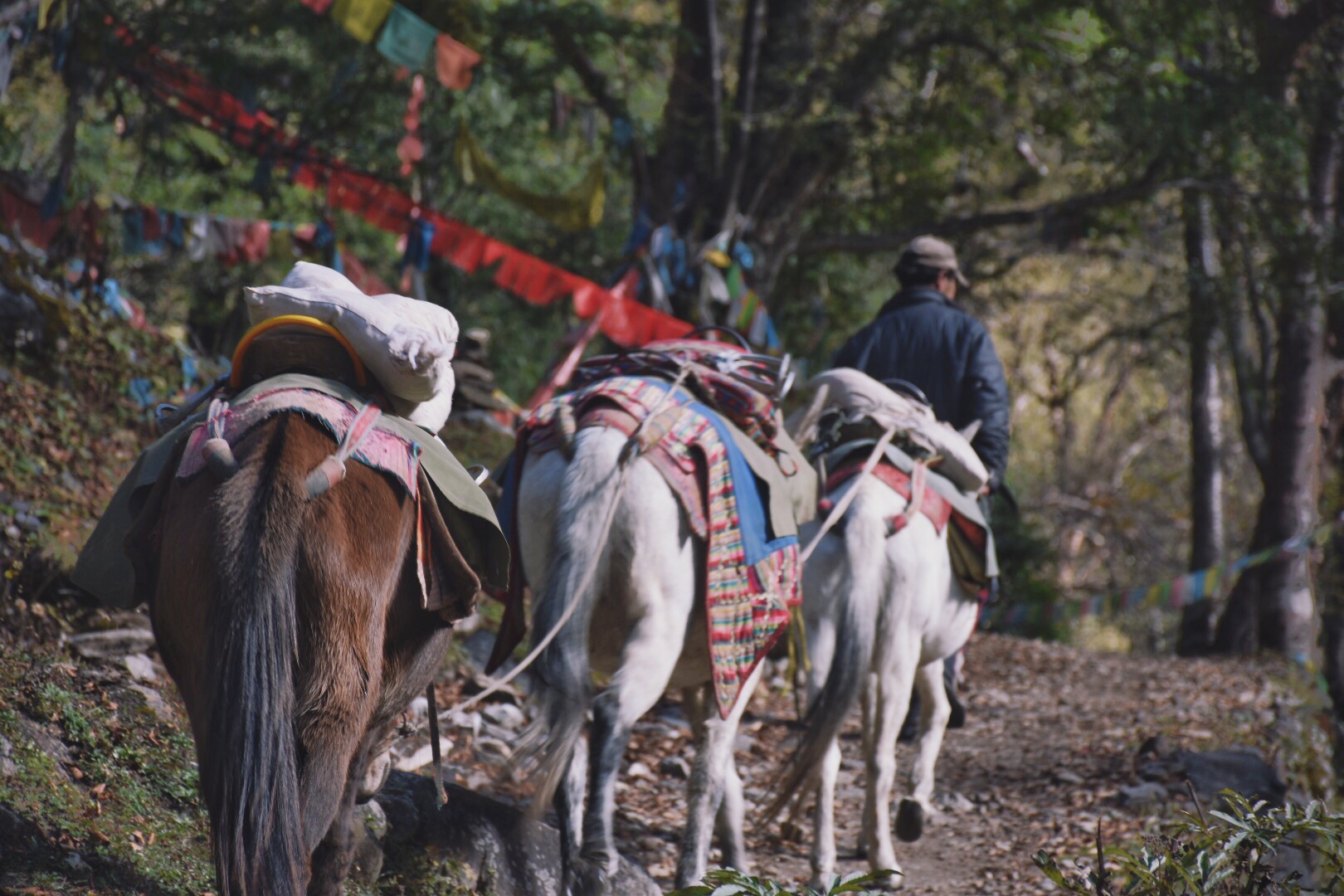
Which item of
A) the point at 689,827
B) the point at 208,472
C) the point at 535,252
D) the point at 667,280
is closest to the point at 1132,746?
the point at 689,827

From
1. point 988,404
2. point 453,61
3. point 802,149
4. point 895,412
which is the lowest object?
point 895,412

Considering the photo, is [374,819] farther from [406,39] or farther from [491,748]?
[406,39]

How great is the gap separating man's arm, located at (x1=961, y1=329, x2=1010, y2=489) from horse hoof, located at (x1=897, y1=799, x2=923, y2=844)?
1517 mm

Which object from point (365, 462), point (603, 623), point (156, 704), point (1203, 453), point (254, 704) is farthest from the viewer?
point (1203, 453)

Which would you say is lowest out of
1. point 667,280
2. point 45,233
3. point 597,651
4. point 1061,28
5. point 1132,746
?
point 1132,746

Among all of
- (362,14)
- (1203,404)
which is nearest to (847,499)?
(362,14)

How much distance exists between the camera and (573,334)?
946 cm

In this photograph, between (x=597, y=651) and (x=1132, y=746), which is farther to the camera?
(x=1132, y=746)

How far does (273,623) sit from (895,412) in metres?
3.16

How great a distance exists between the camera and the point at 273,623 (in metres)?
2.41

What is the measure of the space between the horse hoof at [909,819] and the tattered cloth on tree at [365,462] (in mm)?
2633

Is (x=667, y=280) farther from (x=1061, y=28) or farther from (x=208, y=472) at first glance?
(x=208, y=472)

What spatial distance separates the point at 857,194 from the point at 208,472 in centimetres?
1009

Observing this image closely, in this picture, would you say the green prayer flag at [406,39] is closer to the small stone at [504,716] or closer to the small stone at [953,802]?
the small stone at [504,716]
